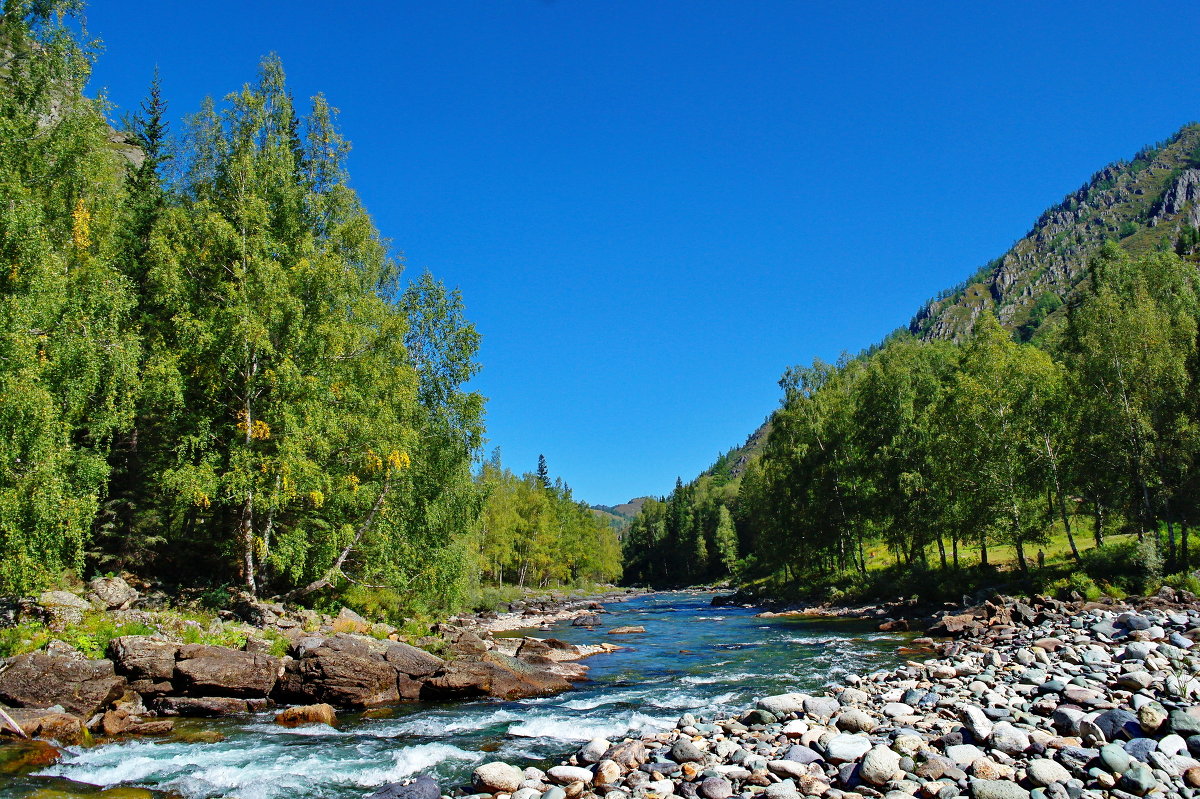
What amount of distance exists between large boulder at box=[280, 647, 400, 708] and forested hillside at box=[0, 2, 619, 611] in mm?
6402

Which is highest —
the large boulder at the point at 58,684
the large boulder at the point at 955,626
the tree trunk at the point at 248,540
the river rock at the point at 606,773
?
the tree trunk at the point at 248,540

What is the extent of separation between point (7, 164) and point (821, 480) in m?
51.8

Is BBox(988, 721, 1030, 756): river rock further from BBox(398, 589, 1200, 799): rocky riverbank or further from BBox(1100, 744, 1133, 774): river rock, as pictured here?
BBox(1100, 744, 1133, 774): river rock

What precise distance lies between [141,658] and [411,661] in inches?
263

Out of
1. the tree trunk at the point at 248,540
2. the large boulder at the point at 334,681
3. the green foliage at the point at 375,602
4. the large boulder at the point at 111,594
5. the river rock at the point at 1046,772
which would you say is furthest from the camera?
the green foliage at the point at 375,602

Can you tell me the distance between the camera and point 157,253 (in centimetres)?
2344

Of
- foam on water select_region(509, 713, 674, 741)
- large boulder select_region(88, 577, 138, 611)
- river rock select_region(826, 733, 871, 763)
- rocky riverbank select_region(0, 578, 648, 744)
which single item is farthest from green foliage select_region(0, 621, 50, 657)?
river rock select_region(826, 733, 871, 763)

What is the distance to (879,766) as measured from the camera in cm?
965

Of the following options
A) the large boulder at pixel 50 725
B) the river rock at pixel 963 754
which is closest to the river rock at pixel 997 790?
the river rock at pixel 963 754

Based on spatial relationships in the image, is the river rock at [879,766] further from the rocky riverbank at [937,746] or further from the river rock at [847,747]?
the river rock at [847,747]

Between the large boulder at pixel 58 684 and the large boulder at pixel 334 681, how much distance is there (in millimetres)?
3820

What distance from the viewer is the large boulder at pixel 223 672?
1616 cm

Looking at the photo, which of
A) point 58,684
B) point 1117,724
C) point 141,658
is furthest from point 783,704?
point 58,684

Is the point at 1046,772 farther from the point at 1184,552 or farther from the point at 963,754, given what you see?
the point at 1184,552
